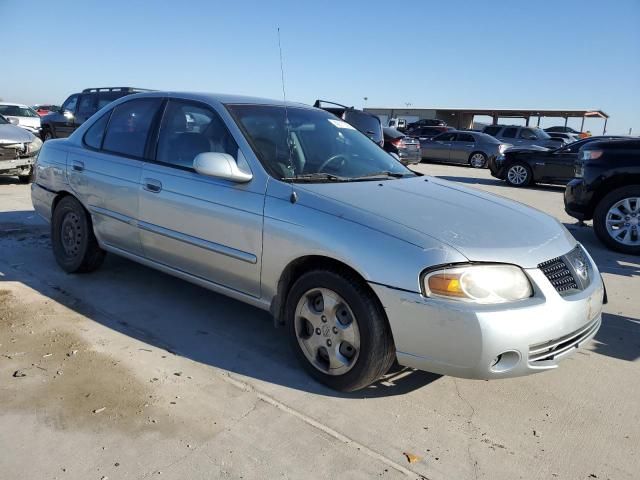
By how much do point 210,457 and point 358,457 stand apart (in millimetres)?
676

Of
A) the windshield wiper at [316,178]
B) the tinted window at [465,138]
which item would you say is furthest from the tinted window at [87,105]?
the tinted window at [465,138]

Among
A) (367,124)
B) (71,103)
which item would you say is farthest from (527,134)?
(71,103)

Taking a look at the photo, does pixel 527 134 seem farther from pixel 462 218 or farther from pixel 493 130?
pixel 462 218

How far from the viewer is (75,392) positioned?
2934 mm

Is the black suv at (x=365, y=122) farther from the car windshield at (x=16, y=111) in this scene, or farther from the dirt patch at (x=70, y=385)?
the car windshield at (x=16, y=111)

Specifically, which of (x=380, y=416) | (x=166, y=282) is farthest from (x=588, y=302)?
(x=166, y=282)

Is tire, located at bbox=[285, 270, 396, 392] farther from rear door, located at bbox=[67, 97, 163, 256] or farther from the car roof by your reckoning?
rear door, located at bbox=[67, 97, 163, 256]

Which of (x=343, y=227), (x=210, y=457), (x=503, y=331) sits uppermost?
(x=343, y=227)

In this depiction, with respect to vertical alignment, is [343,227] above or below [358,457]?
above

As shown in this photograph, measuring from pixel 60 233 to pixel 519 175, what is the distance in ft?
39.4

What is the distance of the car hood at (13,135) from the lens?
9547mm

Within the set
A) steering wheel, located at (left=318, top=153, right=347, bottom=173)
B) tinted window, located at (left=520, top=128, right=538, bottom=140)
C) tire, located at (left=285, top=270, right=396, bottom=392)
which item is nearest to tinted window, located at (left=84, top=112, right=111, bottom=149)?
steering wheel, located at (left=318, top=153, right=347, bottom=173)

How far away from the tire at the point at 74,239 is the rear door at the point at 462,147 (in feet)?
57.3

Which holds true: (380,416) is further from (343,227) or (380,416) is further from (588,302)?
(588,302)
